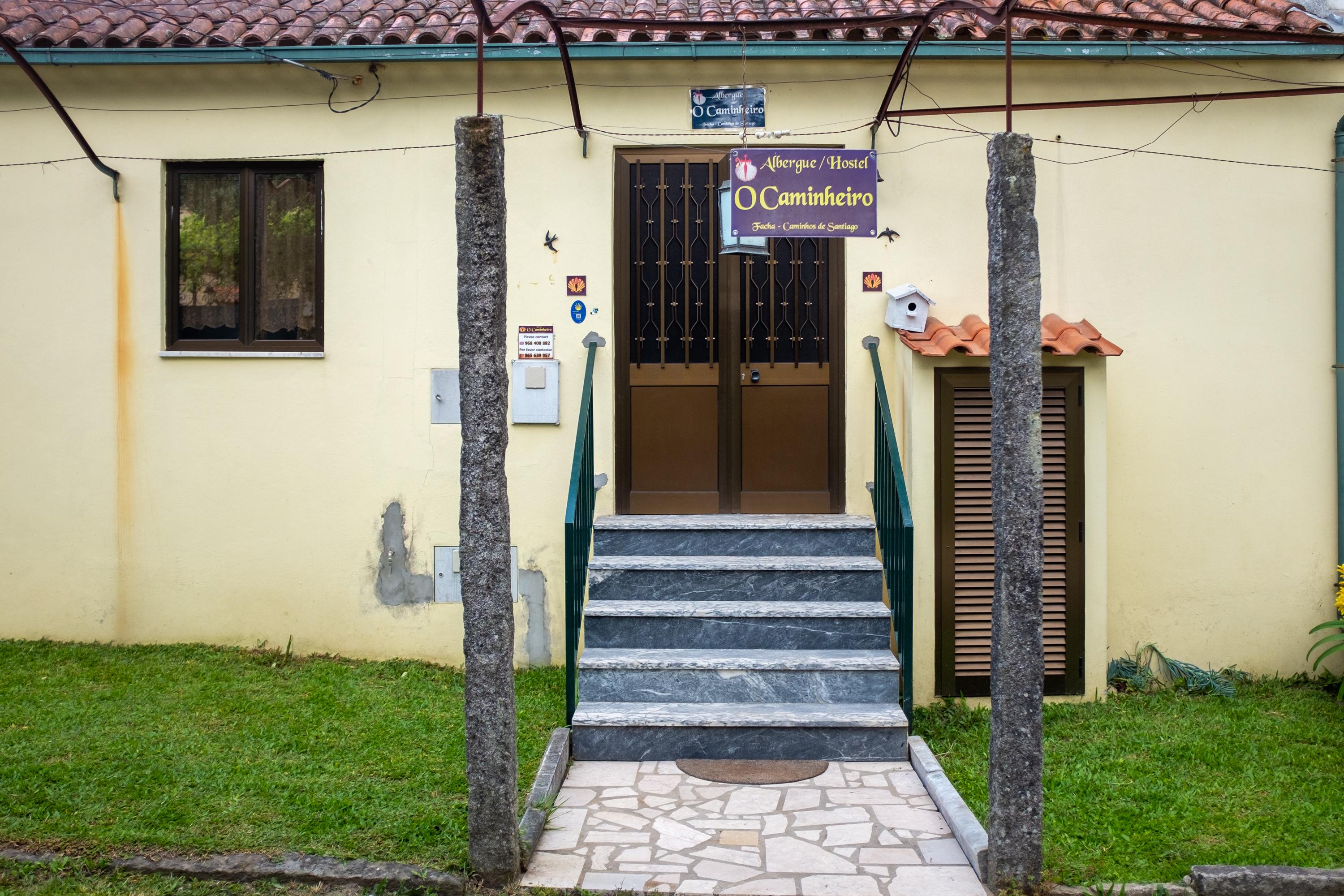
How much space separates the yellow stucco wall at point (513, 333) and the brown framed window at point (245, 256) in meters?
0.15

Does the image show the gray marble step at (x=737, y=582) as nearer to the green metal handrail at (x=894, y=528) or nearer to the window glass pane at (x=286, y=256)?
the green metal handrail at (x=894, y=528)

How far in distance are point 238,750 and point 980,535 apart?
419 cm

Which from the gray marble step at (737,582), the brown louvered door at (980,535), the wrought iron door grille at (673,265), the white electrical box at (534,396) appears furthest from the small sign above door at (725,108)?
the gray marble step at (737,582)

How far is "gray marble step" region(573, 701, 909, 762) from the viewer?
495 centimetres

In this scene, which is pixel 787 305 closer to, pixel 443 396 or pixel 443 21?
pixel 443 396

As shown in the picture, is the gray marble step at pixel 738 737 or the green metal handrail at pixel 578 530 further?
the green metal handrail at pixel 578 530

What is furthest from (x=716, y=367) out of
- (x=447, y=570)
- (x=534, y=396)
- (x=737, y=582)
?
(x=447, y=570)

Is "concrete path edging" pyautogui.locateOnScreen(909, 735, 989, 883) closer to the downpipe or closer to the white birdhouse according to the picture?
the white birdhouse

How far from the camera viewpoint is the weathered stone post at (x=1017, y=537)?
141 inches

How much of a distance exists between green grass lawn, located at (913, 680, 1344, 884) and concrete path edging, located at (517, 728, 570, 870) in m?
1.84

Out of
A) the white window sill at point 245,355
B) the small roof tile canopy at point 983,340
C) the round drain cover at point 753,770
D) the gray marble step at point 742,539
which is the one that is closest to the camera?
the round drain cover at point 753,770

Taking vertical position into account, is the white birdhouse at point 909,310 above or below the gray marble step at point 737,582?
above

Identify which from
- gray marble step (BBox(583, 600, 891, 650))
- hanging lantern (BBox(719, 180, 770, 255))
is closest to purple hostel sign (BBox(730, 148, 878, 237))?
hanging lantern (BBox(719, 180, 770, 255))

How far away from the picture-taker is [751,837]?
412 cm
